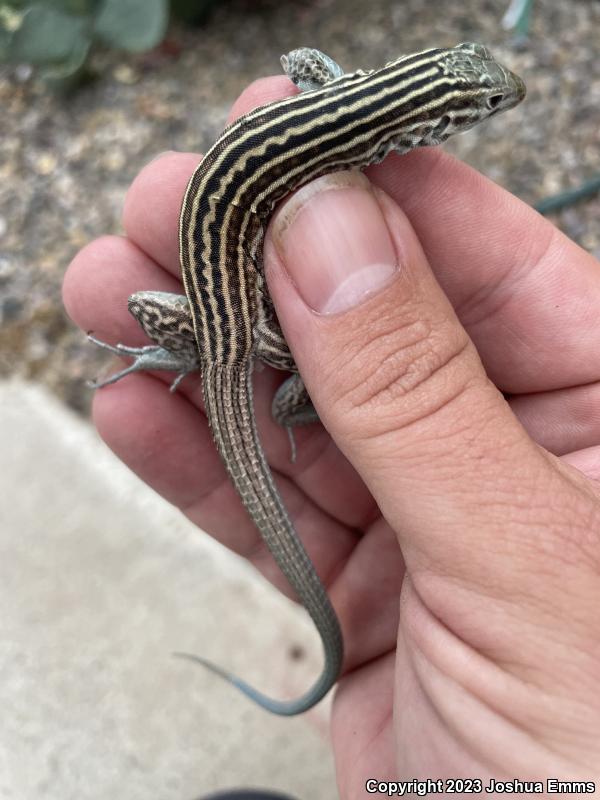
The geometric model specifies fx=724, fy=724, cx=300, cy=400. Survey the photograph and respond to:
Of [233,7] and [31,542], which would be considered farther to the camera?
[233,7]

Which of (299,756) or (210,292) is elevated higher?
(210,292)

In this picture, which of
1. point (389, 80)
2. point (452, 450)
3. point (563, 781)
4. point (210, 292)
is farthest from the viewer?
point (210, 292)

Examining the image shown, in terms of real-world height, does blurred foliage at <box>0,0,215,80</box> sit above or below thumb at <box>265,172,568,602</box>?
above

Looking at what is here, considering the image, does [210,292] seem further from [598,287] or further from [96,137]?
[96,137]

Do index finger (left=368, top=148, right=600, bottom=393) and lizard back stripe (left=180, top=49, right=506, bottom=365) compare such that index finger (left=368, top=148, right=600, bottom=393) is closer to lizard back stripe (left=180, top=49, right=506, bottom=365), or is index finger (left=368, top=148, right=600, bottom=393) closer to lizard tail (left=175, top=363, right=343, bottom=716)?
lizard back stripe (left=180, top=49, right=506, bottom=365)

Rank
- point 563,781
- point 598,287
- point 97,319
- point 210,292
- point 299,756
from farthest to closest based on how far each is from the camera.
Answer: point 299,756 → point 97,319 → point 598,287 → point 210,292 → point 563,781

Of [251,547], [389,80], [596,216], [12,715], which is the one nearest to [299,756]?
[251,547]

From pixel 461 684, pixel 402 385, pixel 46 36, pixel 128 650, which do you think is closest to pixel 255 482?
pixel 402 385

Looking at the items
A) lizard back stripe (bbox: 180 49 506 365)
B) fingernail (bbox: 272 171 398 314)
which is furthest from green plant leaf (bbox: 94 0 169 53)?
fingernail (bbox: 272 171 398 314)
